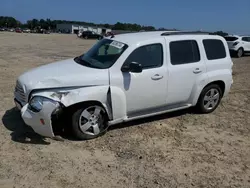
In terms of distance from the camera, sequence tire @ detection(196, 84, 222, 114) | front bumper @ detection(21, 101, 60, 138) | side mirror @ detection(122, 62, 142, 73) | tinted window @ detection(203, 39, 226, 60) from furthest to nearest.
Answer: tire @ detection(196, 84, 222, 114) < tinted window @ detection(203, 39, 226, 60) < side mirror @ detection(122, 62, 142, 73) < front bumper @ detection(21, 101, 60, 138)

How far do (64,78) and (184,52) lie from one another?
2501mm

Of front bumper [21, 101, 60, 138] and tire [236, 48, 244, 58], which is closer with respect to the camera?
front bumper [21, 101, 60, 138]

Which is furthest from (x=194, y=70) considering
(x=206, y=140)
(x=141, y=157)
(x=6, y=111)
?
(x=6, y=111)

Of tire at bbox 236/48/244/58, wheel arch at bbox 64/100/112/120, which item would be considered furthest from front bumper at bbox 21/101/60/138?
tire at bbox 236/48/244/58

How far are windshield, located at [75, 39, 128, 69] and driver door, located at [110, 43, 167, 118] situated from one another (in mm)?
250

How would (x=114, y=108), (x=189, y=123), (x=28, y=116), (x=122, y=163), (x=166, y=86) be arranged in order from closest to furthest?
(x=122, y=163) → (x=28, y=116) → (x=114, y=108) → (x=166, y=86) → (x=189, y=123)

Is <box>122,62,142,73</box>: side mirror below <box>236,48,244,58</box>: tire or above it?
above

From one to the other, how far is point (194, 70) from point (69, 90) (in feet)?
8.66

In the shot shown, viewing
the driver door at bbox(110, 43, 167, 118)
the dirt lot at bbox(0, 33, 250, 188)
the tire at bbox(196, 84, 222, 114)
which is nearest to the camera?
the dirt lot at bbox(0, 33, 250, 188)

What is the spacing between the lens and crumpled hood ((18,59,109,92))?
4863mm

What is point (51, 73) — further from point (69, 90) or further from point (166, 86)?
point (166, 86)

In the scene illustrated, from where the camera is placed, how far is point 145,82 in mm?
5410

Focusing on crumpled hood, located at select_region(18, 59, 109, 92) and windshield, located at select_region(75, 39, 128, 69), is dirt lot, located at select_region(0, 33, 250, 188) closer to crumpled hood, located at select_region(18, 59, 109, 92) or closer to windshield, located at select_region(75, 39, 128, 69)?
crumpled hood, located at select_region(18, 59, 109, 92)

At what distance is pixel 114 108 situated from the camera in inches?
203
